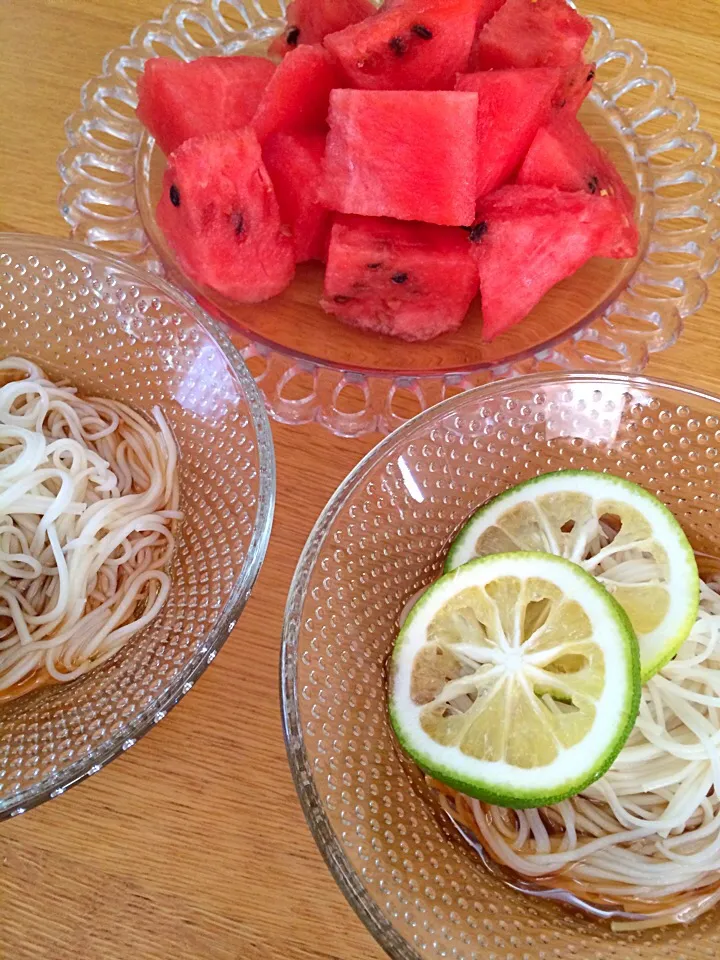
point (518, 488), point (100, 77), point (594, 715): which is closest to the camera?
point (594, 715)

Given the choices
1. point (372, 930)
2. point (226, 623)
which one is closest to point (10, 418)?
point (226, 623)

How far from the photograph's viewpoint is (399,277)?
1.03 meters

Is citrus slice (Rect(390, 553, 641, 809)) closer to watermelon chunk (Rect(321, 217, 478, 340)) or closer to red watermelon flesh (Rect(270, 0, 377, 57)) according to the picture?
watermelon chunk (Rect(321, 217, 478, 340))

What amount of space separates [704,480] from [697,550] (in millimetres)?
82

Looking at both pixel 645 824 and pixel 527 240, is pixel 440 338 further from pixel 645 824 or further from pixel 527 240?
pixel 645 824

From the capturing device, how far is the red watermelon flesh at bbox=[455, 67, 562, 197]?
3.35ft

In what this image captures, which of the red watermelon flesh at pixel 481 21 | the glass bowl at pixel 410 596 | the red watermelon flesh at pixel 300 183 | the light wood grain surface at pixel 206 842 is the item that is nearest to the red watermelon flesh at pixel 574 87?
the red watermelon flesh at pixel 481 21

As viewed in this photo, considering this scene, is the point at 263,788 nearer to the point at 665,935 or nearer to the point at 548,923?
the point at 548,923

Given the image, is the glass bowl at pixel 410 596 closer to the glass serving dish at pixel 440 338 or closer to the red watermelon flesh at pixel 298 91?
the glass serving dish at pixel 440 338

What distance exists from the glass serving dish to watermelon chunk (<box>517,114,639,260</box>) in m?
0.06

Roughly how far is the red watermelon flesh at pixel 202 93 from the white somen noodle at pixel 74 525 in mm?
389

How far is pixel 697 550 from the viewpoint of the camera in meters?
0.95

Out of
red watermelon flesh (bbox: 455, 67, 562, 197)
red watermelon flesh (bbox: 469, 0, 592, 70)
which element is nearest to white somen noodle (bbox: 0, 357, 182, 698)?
red watermelon flesh (bbox: 455, 67, 562, 197)

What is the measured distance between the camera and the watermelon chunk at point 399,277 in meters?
1.02
